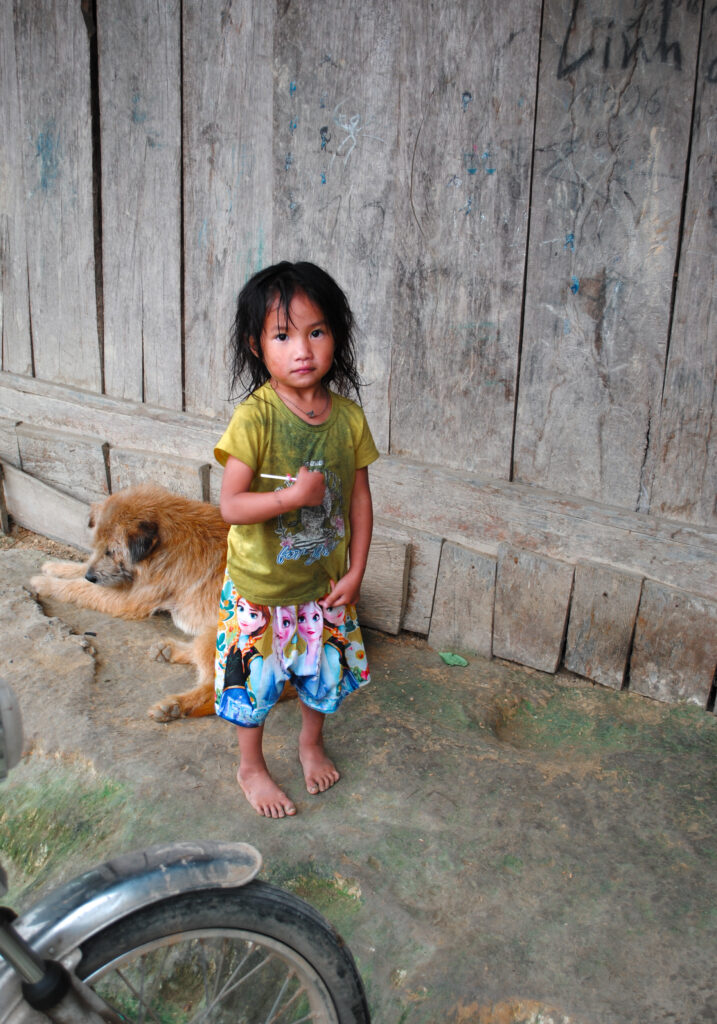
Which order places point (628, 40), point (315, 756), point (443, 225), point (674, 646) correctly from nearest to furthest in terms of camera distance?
point (628, 40) → point (315, 756) → point (674, 646) → point (443, 225)

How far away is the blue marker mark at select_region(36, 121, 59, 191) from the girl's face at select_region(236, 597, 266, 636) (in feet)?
9.91

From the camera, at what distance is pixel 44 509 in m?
4.89

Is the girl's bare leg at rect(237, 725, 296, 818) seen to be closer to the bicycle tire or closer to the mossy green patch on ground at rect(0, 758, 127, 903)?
the mossy green patch on ground at rect(0, 758, 127, 903)

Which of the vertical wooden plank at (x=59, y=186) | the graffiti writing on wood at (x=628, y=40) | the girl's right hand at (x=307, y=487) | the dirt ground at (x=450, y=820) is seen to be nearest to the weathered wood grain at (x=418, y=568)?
the dirt ground at (x=450, y=820)

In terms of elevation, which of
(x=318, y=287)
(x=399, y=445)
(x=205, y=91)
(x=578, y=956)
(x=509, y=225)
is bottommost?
(x=578, y=956)

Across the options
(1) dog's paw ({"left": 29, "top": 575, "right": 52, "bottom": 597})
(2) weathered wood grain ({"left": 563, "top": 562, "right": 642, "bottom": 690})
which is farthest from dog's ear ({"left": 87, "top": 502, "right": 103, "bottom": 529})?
(2) weathered wood grain ({"left": 563, "top": 562, "right": 642, "bottom": 690})

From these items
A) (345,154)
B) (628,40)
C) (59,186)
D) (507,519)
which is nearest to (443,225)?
(345,154)

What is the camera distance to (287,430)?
2326mm

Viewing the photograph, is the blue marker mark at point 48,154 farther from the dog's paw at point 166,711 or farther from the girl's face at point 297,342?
the dog's paw at point 166,711

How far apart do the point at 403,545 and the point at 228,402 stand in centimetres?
115

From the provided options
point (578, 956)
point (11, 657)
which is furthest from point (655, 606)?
point (11, 657)

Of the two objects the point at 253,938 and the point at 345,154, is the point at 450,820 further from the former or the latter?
the point at 345,154

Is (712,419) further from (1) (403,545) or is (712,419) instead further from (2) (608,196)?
(1) (403,545)

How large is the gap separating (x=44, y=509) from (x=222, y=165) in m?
2.32
